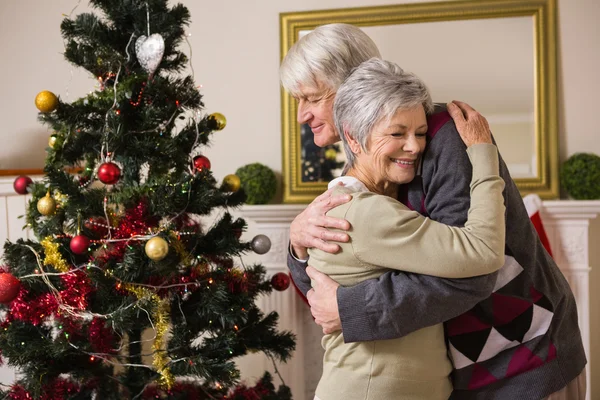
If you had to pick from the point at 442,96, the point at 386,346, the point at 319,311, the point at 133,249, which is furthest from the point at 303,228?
the point at 442,96

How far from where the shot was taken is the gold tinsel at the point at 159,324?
185 centimetres

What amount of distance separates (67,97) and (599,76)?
2.73m

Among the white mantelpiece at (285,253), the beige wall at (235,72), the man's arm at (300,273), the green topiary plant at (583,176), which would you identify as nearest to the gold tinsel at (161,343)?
the man's arm at (300,273)

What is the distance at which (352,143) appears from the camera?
1.32 metres

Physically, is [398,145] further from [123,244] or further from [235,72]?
[235,72]

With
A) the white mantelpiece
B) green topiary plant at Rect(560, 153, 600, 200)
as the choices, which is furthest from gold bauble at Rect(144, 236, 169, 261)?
green topiary plant at Rect(560, 153, 600, 200)

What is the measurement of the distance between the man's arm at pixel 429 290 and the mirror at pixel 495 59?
1.81m

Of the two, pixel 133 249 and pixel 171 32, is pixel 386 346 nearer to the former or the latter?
pixel 133 249

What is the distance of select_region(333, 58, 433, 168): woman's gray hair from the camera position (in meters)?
1.21

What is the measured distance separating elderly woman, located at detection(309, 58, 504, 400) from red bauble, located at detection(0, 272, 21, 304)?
3.11ft

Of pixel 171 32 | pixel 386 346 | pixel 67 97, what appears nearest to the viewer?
pixel 386 346

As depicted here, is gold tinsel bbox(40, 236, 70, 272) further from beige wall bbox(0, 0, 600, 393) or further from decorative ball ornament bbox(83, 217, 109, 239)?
beige wall bbox(0, 0, 600, 393)

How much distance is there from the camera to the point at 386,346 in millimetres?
1215

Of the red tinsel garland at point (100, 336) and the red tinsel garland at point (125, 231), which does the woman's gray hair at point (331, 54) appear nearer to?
the red tinsel garland at point (125, 231)
